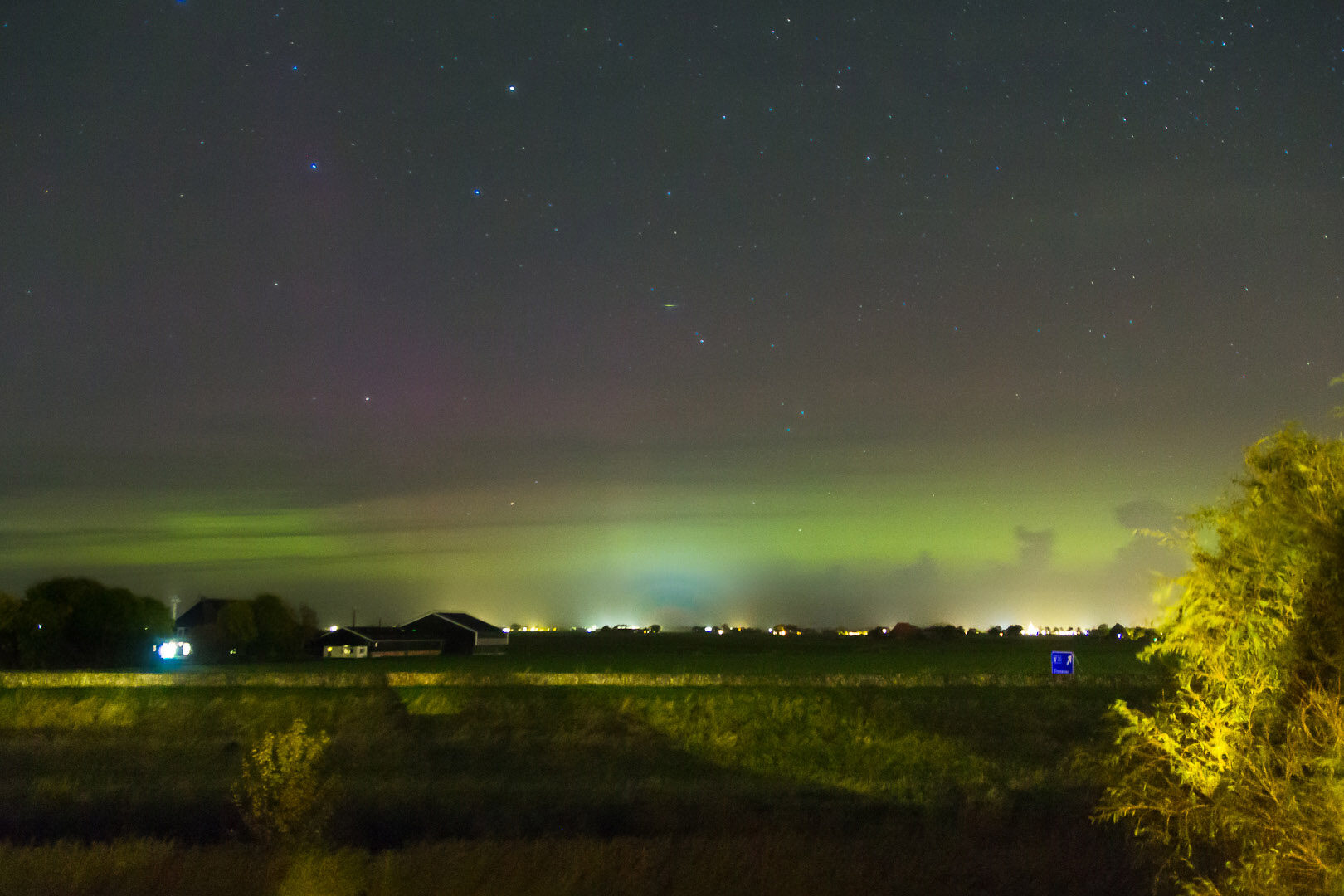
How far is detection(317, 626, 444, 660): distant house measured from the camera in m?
79.2

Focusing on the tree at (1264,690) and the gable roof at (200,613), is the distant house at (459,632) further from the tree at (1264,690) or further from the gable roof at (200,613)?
the tree at (1264,690)

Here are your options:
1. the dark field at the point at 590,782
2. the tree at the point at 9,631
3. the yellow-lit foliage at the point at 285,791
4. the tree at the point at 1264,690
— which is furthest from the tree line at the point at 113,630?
the tree at the point at 1264,690

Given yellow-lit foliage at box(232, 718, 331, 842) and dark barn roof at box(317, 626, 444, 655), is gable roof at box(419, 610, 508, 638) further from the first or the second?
yellow-lit foliage at box(232, 718, 331, 842)

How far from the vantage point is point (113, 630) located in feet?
255

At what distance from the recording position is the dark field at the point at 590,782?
16.5 meters

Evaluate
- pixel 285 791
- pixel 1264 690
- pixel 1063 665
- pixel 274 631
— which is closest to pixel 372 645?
pixel 274 631

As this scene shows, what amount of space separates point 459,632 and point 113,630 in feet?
81.8

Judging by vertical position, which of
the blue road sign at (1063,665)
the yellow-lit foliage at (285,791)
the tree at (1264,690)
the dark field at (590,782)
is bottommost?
the dark field at (590,782)

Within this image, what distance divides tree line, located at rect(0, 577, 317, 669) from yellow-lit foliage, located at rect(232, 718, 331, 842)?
2422 inches

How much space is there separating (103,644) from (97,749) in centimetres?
4735

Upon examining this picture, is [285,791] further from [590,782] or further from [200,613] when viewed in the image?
[200,613]

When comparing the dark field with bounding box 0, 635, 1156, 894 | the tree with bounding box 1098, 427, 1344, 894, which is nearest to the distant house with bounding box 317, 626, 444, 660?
the dark field with bounding box 0, 635, 1156, 894

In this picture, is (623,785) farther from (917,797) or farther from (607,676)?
(607,676)

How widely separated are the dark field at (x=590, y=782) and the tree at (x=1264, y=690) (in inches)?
63.1
